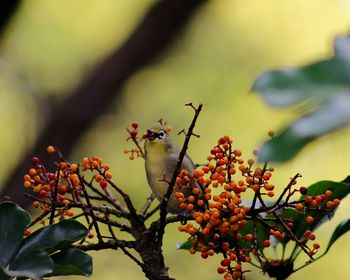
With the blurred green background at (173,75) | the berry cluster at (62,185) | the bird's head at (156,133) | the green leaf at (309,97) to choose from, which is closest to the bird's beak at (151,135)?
the bird's head at (156,133)

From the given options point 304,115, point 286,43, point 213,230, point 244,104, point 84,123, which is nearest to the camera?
point 304,115

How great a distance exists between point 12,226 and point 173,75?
4275 millimetres

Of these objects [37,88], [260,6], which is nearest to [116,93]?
[37,88]

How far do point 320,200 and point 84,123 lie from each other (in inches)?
125

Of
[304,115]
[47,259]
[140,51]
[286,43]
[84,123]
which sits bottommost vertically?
[304,115]

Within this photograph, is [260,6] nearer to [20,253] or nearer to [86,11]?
[86,11]

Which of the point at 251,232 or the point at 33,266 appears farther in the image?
the point at 251,232

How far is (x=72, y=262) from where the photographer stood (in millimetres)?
1486

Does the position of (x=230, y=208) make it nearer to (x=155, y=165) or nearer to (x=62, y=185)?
(x=62, y=185)

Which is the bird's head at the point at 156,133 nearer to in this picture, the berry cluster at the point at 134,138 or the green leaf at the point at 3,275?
the berry cluster at the point at 134,138

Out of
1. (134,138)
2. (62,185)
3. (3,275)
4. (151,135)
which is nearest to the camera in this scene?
(3,275)

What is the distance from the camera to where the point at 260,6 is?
595 cm

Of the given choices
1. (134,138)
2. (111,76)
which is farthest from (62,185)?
(111,76)

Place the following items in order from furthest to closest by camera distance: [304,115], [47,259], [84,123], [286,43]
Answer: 1. [286,43]
2. [84,123]
3. [47,259]
4. [304,115]
